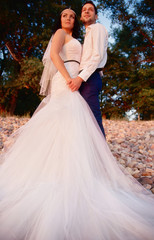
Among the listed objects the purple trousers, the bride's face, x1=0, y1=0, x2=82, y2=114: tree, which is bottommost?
the purple trousers

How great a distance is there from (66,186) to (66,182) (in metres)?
0.04

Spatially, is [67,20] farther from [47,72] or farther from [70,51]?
[47,72]

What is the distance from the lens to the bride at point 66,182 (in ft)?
4.30

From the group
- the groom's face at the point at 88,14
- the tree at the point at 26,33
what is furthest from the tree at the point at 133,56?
the groom's face at the point at 88,14

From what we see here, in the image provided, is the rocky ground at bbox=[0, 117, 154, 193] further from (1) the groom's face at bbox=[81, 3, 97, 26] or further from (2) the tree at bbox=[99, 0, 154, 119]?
(2) the tree at bbox=[99, 0, 154, 119]

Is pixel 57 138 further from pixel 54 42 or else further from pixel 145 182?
pixel 145 182

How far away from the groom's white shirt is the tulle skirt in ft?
0.98

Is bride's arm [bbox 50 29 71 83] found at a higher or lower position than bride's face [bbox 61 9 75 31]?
lower

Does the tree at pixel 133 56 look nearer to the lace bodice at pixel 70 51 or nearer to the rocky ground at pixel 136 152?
the rocky ground at pixel 136 152

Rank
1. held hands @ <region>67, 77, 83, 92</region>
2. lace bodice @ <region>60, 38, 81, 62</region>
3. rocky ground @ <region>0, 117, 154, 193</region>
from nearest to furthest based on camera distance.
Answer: held hands @ <region>67, 77, 83, 92</region>
lace bodice @ <region>60, 38, 81, 62</region>
rocky ground @ <region>0, 117, 154, 193</region>

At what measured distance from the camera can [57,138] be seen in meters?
1.82

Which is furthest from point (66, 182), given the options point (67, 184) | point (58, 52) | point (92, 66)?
point (58, 52)

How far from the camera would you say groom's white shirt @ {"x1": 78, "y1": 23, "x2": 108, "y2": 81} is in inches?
83.5

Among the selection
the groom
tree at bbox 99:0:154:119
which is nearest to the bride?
the groom
